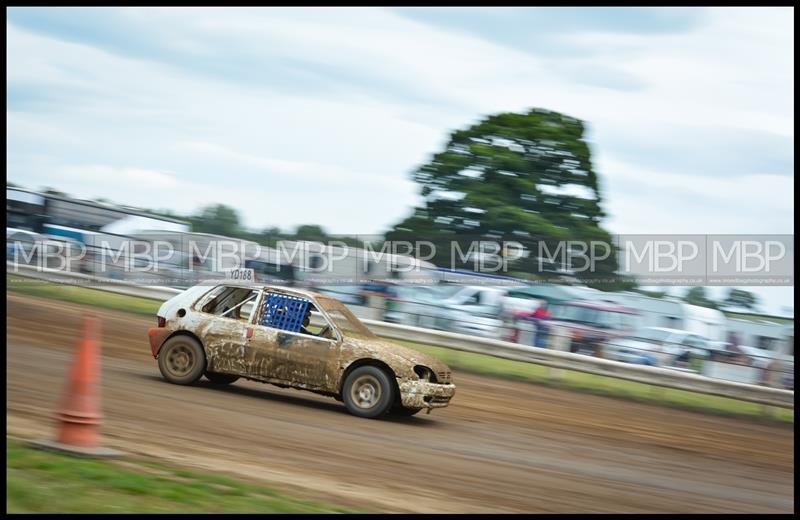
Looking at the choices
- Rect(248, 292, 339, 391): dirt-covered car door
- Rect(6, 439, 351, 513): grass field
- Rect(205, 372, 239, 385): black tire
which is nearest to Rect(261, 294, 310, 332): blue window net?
Rect(248, 292, 339, 391): dirt-covered car door

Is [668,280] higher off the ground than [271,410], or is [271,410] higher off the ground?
[668,280]

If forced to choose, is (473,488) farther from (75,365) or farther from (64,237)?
(64,237)

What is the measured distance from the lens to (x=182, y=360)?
11930mm

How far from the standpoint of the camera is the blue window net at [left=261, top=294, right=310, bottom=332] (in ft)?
38.0

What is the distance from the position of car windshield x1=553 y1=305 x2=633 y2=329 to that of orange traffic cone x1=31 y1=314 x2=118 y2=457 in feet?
39.9

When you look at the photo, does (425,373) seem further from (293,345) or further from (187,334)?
(187,334)

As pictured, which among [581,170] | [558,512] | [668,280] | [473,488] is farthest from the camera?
[581,170]

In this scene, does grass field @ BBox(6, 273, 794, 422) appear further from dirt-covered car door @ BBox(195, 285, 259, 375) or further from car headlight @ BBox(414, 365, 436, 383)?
dirt-covered car door @ BBox(195, 285, 259, 375)

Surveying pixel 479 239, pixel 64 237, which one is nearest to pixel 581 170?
pixel 479 239

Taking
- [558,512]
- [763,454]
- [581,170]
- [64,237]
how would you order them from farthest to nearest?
[581,170]
[64,237]
[763,454]
[558,512]

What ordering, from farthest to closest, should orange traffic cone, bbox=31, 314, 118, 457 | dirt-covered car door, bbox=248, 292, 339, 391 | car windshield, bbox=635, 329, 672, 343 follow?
car windshield, bbox=635, 329, 672, 343 < dirt-covered car door, bbox=248, 292, 339, 391 < orange traffic cone, bbox=31, 314, 118, 457

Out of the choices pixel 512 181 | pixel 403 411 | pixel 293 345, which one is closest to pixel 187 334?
pixel 293 345

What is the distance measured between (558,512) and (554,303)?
37.8 feet

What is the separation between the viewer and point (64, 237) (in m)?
22.3
